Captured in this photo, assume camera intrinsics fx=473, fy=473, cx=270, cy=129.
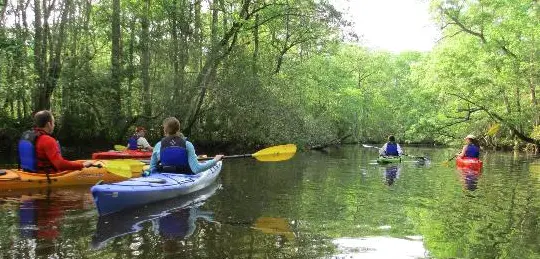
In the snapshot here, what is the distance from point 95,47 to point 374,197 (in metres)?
14.9

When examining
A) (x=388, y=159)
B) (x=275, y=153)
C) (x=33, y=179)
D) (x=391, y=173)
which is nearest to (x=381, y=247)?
(x=33, y=179)

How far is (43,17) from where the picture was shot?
1836cm

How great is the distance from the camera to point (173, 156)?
25.4 ft

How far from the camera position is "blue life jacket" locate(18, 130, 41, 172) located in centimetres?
749

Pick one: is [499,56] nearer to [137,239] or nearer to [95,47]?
[95,47]

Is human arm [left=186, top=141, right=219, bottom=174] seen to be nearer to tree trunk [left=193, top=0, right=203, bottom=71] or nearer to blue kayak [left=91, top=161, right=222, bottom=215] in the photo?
blue kayak [left=91, top=161, right=222, bottom=215]

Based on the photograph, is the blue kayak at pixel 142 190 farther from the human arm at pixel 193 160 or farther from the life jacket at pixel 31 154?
the life jacket at pixel 31 154

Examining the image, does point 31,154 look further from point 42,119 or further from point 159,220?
point 159,220

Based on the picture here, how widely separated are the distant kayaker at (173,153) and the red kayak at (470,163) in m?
9.73

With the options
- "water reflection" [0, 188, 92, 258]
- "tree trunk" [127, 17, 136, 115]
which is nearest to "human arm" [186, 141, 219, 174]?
"water reflection" [0, 188, 92, 258]

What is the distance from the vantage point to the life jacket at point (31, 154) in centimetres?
746

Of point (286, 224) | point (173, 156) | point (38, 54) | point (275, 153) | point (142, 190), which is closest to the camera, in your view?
point (286, 224)

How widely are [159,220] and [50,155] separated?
8.44ft

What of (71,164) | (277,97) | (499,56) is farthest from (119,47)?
(499,56)
